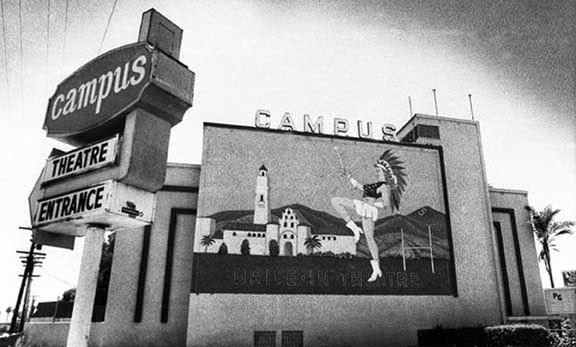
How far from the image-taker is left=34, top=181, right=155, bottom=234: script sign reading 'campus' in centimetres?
873

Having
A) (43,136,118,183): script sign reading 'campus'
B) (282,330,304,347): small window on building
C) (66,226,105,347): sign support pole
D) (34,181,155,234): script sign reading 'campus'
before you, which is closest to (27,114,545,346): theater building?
(282,330,304,347): small window on building

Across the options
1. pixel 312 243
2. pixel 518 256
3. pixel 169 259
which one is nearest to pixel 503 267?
pixel 518 256

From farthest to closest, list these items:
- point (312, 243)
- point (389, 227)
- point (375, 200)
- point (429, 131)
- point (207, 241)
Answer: point (429, 131) < point (375, 200) < point (389, 227) < point (312, 243) < point (207, 241)

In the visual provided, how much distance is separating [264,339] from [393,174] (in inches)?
524

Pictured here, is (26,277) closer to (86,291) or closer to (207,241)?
(207,241)

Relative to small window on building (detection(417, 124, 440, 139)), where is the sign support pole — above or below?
below

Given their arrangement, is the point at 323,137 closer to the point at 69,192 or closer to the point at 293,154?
the point at 293,154

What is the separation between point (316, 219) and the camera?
26328 millimetres

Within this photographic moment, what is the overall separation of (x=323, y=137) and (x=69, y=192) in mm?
20608

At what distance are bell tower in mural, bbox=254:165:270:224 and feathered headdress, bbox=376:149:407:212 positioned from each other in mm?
7807

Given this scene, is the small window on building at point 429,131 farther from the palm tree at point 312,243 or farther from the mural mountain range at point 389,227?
the palm tree at point 312,243

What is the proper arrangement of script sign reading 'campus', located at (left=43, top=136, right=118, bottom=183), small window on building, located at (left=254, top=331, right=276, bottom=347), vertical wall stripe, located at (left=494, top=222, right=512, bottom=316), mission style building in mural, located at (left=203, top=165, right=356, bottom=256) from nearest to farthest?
script sign reading 'campus', located at (left=43, top=136, right=118, bottom=183)
small window on building, located at (left=254, top=331, right=276, bottom=347)
mission style building in mural, located at (left=203, top=165, right=356, bottom=256)
vertical wall stripe, located at (left=494, top=222, right=512, bottom=316)

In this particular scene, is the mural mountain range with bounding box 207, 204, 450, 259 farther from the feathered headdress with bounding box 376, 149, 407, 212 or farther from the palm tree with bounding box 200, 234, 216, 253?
the feathered headdress with bounding box 376, 149, 407, 212

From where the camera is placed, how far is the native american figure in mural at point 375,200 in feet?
87.4
